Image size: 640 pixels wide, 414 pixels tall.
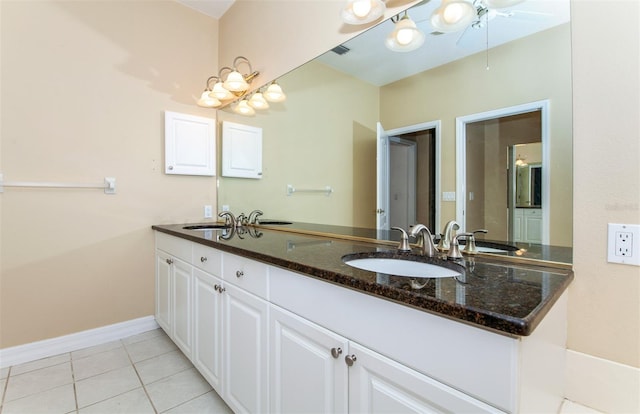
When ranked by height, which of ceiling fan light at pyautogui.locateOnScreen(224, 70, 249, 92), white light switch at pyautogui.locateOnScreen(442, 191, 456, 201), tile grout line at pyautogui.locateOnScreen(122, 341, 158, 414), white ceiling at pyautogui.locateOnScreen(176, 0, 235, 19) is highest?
white ceiling at pyautogui.locateOnScreen(176, 0, 235, 19)

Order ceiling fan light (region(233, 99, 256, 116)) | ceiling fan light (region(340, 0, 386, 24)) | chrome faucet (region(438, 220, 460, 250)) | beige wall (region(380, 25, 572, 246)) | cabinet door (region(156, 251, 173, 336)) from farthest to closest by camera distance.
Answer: ceiling fan light (region(233, 99, 256, 116)) → cabinet door (region(156, 251, 173, 336)) → ceiling fan light (region(340, 0, 386, 24)) → chrome faucet (region(438, 220, 460, 250)) → beige wall (region(380, 25, 572, 246))

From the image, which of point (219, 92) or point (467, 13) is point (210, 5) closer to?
point (219, 92)

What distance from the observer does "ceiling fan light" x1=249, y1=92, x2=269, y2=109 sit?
227 cm

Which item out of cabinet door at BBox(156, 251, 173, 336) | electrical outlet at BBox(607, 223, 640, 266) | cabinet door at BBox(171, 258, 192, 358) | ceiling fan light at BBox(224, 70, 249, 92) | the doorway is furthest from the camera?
ceiling fan light at BBox(224, 70, 249, 92)

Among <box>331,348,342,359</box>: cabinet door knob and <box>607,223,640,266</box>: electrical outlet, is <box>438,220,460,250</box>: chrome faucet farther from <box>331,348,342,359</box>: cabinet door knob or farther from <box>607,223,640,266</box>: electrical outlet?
<box>331,348,342,359</box>: cabinet door knob

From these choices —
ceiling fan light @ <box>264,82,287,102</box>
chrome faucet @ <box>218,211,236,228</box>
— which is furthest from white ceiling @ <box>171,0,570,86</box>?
chrome faucet @ <box>218,211,236,228</box>

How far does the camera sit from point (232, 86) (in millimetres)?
2213

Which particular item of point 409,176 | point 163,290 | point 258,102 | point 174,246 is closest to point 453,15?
point 409,176

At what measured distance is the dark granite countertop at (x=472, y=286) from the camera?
0.56m

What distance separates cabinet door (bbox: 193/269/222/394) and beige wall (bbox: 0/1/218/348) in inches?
39.8

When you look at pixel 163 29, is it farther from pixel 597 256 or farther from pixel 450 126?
pixel 597 256

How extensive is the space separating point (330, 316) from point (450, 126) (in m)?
0.91

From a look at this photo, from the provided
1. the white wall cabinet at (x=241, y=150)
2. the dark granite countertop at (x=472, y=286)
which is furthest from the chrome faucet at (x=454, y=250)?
the white wall cabinet at (x=241, y=150)

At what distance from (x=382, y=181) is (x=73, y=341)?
2.35 m
